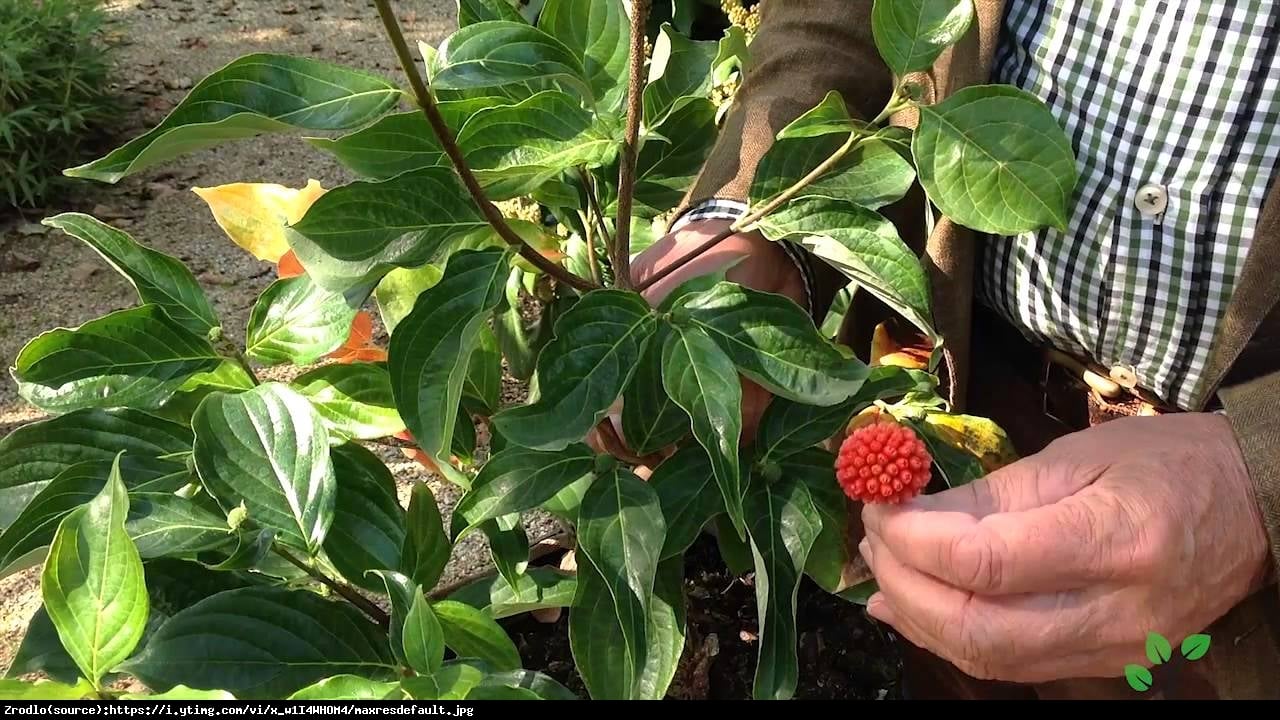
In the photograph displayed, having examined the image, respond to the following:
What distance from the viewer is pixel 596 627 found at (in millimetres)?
676

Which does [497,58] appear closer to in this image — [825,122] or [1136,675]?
[825,122]

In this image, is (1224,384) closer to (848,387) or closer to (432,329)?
(848,387)

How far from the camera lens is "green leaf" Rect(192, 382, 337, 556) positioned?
25.2 inches

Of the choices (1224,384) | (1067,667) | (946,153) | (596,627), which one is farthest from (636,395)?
(1224,384)

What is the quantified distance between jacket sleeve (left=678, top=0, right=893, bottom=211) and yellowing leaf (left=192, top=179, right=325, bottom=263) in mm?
389

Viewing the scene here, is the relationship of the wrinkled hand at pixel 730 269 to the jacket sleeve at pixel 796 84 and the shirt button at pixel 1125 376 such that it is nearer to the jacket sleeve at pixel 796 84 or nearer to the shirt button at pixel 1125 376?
the jacket sleeve at pixel 796 84

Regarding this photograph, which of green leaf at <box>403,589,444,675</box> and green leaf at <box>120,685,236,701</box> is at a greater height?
green leaf at <box>120,685,236,701</box>

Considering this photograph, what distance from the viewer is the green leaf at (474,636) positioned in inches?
25.9

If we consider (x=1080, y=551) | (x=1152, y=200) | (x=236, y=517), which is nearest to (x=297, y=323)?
(x=236, y=517)

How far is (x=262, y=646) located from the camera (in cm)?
60

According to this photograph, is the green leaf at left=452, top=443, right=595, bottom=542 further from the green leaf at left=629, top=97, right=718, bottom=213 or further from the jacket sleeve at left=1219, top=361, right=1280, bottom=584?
the jacket sleeve at left=1219, top=361, right=1280, bottom=584

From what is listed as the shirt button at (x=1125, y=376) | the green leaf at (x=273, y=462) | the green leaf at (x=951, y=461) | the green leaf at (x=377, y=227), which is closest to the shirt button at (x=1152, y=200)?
the shirt button at (x=1125, y=376)

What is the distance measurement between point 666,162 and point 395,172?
286 millimetres

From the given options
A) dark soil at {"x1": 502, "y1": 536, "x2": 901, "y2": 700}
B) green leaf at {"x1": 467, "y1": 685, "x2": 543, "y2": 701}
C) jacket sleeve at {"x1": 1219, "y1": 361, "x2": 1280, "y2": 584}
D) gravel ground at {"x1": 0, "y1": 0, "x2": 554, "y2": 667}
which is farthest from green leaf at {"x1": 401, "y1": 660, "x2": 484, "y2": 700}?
gravel ground at {"x1": 0, "y1": 0, "x2": 554, "y2": 667}
